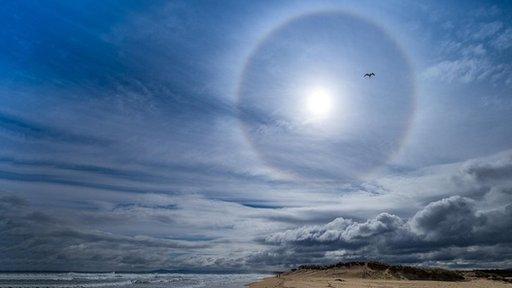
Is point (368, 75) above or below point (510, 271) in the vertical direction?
above

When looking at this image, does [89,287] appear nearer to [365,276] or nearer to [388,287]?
[388,287]

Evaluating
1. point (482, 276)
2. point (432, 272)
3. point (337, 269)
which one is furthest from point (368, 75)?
point (482, 276)

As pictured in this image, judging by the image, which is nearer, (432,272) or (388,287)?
(388,287)

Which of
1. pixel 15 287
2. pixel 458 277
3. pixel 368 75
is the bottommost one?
pixel 15 287

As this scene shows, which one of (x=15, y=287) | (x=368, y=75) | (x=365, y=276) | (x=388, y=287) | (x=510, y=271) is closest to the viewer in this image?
(x=368, y=75)

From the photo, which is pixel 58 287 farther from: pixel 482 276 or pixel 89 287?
pixel 482 276

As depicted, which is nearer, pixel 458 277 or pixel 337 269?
pixel 458 277

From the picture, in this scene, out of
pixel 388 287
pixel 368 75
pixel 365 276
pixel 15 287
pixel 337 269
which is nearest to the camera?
pixel 368 75

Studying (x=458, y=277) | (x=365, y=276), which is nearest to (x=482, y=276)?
(x=458, y=277)

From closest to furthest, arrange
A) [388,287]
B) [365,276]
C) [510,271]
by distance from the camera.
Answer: [388,287]
[365,276]
[510,271]
